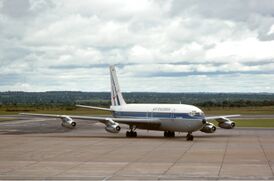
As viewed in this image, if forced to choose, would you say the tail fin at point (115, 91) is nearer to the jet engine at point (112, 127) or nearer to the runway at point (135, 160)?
the jet engine at point (112, 127)

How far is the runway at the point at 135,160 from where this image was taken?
2598 cm

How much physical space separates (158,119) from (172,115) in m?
1.98

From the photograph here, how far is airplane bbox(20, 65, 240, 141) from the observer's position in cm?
4841

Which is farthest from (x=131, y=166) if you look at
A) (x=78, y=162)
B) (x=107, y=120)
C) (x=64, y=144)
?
(x=107, y=120)

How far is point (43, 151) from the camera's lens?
1475 inches

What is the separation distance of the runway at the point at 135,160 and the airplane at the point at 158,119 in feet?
12.5

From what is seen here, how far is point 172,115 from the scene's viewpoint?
165 feet

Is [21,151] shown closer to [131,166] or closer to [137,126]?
[131,166]

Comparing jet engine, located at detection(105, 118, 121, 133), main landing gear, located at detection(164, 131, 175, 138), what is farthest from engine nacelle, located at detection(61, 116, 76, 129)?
main landing gear, located at detection(164, 131, 175, 138)

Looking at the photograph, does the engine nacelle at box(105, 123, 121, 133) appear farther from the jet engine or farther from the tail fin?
the tail fin

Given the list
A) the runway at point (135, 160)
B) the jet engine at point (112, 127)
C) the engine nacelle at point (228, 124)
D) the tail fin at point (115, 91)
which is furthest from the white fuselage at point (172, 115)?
the engine nacelle at point (228, 124)

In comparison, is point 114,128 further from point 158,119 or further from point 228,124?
point 228,124

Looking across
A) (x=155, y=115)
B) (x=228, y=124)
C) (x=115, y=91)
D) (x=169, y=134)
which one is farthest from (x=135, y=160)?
(x=115, y=91)

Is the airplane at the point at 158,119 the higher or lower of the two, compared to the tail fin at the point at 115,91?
lower
